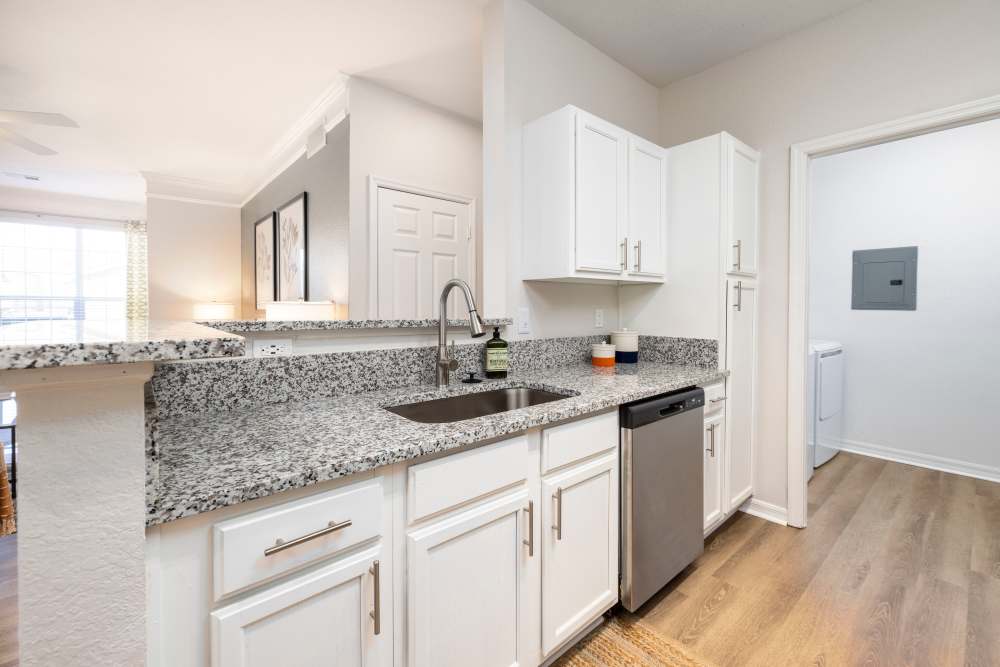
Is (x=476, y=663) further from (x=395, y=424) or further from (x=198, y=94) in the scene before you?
(x=198, y=94)

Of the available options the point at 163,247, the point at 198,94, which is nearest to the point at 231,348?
the point at 198,94

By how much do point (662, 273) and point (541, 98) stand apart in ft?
3.59

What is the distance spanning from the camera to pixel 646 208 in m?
2.24

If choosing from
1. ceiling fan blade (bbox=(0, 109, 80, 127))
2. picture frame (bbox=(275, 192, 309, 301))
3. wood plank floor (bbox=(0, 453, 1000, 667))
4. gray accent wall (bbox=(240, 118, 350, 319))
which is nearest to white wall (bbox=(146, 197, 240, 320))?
picture frame (bbox=(275, 192, 309, 301))

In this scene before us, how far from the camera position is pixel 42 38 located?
7.76 ft

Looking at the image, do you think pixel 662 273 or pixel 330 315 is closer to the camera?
pixel 662 273

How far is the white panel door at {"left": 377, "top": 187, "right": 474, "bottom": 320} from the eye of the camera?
9.70ft

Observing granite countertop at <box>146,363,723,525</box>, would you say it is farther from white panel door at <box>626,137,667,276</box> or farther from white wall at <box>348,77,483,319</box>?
white wall at <box>348,77,483,319</box>

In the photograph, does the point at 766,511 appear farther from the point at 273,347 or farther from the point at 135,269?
the point at 135,269

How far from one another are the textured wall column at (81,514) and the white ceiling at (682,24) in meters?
2.34

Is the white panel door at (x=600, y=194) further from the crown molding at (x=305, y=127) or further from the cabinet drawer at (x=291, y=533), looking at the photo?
the crown molding at (x=305, y=127)

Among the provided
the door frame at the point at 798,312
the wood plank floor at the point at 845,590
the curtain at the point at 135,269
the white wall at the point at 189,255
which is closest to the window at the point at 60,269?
the curtain at the point at 135,269

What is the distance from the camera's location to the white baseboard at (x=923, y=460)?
2.91 m

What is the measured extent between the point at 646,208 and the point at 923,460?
2.92m
